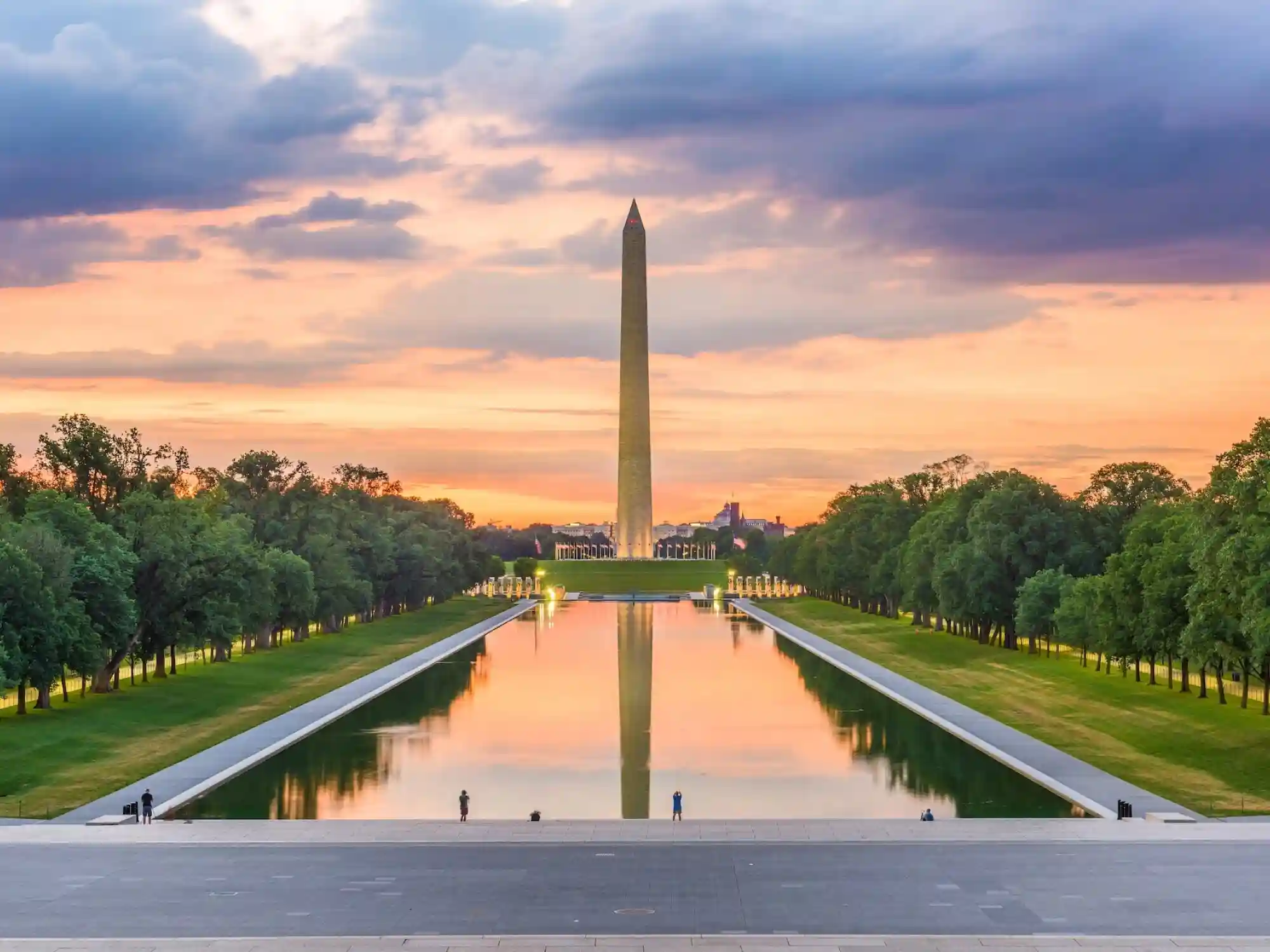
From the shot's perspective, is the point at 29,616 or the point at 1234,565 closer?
the point at 1234,565

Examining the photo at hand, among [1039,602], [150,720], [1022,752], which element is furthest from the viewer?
[1039,602]

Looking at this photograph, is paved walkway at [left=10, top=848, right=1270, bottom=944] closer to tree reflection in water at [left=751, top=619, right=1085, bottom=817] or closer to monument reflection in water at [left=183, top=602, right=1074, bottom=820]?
monument reflection in water at [left=183, top=602, right=1074, bottom=820]

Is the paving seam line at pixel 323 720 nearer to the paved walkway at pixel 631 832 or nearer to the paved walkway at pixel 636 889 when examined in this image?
the paved walkway at pixel 631 832

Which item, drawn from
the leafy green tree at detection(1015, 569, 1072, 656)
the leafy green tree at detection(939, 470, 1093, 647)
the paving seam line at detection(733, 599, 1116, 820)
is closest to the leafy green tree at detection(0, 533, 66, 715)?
the paving seam line at detection(733, 599, 1116, 820)

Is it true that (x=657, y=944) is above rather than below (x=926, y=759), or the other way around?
below

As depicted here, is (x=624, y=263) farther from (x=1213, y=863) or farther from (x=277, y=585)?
(x=1213, y=863)

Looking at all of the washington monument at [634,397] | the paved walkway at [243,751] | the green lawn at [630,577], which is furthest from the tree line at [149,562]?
the green lawn at [630,577]

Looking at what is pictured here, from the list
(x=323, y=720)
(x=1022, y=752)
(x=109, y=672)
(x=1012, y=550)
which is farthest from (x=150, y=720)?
(x=1012, y=550)

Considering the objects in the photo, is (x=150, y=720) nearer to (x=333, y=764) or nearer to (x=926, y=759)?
(x=333, y=764)
